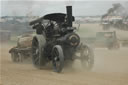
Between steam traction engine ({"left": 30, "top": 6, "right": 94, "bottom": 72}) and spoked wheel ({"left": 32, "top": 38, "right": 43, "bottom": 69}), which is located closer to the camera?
steam traction engine ({"left": 30, "top": 6, "right": 94, "bottom": 72})

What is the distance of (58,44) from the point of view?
11.8m

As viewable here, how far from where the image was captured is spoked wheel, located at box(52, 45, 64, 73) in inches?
424

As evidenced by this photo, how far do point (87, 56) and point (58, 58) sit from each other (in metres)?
1.21

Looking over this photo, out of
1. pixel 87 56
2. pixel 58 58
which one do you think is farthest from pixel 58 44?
pixel 87 56

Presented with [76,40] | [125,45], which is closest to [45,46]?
[76,40]

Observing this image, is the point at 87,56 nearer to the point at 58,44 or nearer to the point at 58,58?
the point at 58,44

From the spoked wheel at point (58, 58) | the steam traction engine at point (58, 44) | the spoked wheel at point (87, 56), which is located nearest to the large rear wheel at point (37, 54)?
the steam traction engine at point (58, 44)

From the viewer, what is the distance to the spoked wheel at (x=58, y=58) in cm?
1078

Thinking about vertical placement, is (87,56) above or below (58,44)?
below

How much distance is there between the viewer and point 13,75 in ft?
35.2

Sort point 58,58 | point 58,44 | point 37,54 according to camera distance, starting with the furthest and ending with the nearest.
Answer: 1. point 37,54
2. point 58,44
3. point 58,58

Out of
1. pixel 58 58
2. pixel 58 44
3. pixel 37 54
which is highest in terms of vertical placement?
pixel 58 44

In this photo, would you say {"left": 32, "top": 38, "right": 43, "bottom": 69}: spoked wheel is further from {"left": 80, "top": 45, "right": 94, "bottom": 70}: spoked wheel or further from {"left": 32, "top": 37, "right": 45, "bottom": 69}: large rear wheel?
{"left": 80, "top": 45, "right": 94, "bottom": 70}: spoked wheel

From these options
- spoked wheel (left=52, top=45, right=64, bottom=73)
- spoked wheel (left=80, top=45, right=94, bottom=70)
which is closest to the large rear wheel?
spoked wheel (left=52, top=45, right=64, bottom=73)
